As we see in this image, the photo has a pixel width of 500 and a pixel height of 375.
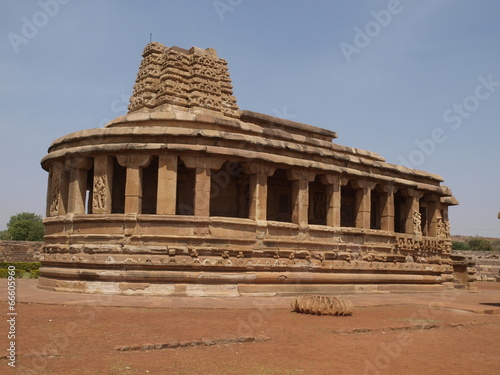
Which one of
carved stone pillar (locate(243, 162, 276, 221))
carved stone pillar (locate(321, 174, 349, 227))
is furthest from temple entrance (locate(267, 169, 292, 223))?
carved stone pillar (locate(243, 162, 276, 221))

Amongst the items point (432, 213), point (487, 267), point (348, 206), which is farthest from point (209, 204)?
point (487, 267)

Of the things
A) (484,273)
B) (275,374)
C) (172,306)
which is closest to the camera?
(275,374)

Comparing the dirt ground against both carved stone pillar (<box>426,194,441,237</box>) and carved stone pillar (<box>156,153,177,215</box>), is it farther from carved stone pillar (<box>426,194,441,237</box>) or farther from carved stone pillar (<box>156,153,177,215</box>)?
carved stone pillar (<box>426,194,441,237</box>)

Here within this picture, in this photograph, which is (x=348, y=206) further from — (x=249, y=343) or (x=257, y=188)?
(x=249, y=343)

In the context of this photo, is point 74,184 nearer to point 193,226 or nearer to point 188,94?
point 193,226

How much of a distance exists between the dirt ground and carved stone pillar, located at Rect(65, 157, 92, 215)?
512 cm

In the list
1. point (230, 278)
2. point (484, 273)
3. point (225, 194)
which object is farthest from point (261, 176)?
point (484, 273)

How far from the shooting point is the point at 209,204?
52.4 feet

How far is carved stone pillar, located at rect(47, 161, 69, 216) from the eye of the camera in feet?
55.4

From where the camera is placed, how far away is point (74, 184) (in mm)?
16203

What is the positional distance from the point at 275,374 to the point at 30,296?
31.0 feet

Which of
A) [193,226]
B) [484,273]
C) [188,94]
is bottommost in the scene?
[484,273]

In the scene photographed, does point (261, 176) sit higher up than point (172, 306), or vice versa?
point (261, 176)

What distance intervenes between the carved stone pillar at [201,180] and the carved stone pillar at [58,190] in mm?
4500
